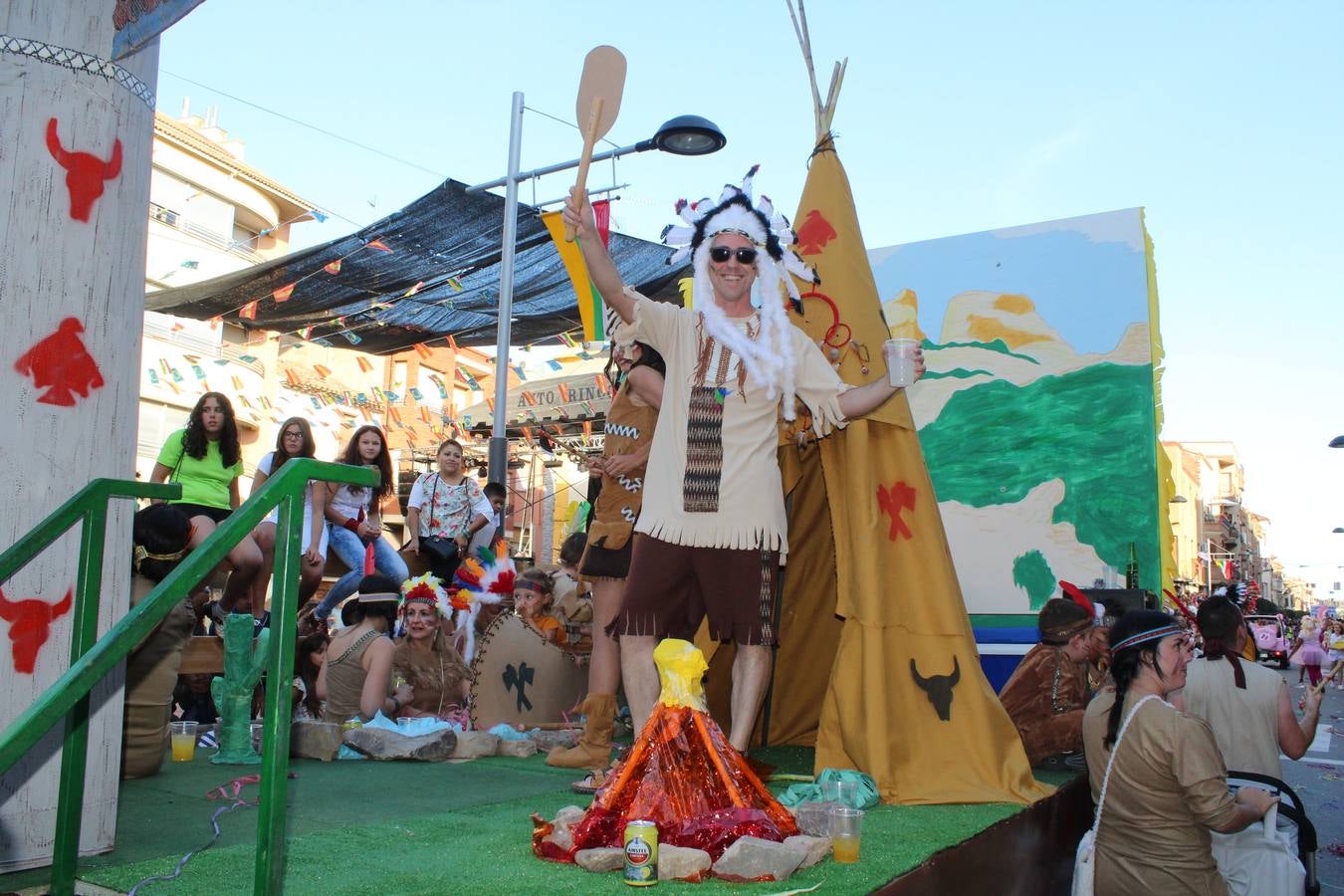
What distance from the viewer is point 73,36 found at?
2.75m

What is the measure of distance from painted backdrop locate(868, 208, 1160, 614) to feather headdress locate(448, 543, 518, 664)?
500cm

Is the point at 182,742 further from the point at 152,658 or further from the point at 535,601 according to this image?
the point at 535,601

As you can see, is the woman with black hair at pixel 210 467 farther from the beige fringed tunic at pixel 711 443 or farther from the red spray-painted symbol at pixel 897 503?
the red spray-painted symbol at pixel 897 503

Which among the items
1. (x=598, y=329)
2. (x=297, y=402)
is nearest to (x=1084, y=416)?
(x=598, y=329)

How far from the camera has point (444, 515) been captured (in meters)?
7.76

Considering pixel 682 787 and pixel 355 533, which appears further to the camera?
pixel 355 533

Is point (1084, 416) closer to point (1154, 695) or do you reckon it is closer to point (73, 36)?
point (1154, 695)

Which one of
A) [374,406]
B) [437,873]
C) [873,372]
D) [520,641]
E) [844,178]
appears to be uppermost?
[374,406]

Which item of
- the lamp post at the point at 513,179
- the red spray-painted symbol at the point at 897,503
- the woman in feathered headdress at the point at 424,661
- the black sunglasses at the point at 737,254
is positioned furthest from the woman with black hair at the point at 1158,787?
the lamp post at the point at 513,179

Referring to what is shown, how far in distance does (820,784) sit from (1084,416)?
751 centimetres

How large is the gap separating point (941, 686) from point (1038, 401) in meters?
7.00

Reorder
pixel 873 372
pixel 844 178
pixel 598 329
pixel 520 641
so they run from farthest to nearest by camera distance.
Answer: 1. pixel 598 329
2. pixel 520 641
3. pixel 844 178
4. pixel 873 372

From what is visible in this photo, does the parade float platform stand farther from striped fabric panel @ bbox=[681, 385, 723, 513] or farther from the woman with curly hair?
the woman with curly hair

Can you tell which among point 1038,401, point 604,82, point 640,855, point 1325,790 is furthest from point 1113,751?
point 1038,401
